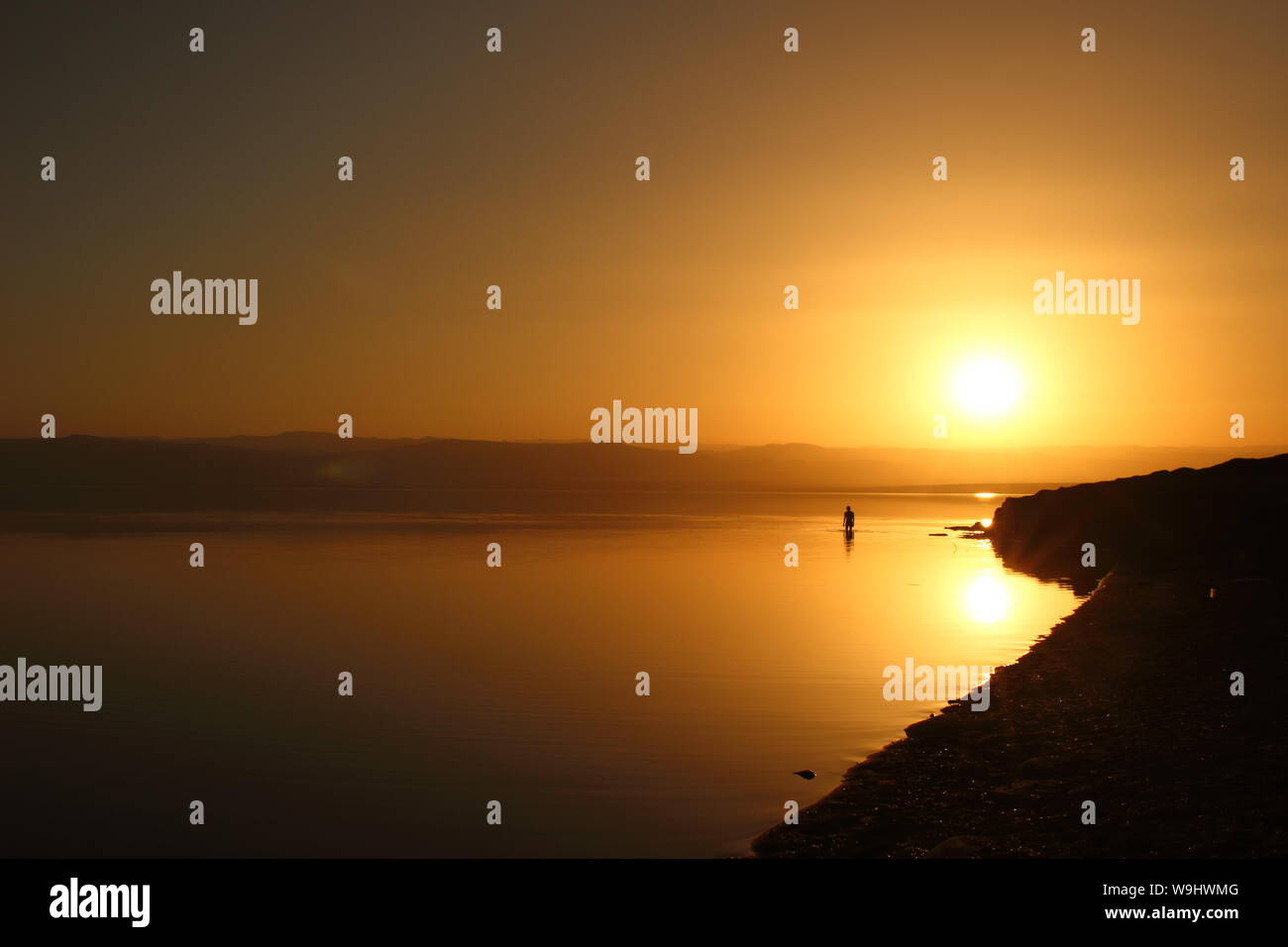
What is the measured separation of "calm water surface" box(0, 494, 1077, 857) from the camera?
1309cm

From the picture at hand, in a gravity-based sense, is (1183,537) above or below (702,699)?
above

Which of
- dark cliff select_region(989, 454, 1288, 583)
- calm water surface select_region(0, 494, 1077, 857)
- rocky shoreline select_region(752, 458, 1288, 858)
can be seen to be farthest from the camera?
dark cliff select_region(989, 454, 1288, 583)

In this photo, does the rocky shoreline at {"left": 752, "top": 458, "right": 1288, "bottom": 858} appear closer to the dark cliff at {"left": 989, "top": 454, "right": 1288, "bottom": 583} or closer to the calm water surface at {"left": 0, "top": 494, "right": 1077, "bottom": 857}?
the calm water surface at {"left": 0, "top": 494, "right": 1077, "bottom": 857}

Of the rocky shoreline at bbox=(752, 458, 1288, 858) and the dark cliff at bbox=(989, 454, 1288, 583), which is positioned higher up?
the dark cliff at bbox=(989, 454, 1288, 583)

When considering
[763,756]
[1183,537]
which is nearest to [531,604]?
[763,756]

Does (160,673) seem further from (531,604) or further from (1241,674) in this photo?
(1241,674)

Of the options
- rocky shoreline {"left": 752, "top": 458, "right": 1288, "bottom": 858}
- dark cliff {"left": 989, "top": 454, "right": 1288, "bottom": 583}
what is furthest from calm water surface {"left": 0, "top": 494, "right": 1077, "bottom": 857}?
dark cliff {"left": 989, "top": 454, "right": 1288, "bottom": 583}

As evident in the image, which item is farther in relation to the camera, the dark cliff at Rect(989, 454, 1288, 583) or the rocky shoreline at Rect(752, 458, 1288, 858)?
the dark cliff at Rect(989, 454, 1288, 583)

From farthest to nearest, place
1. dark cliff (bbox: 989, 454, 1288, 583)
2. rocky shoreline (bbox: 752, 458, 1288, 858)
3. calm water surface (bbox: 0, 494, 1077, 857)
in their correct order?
dark cliff (bbox: 989, 454, 1288, 583) < calm water surface (bbox: 0, 494, 1077, 857) < rocky shoreline (bbox: 752, 458, 1288, 858)

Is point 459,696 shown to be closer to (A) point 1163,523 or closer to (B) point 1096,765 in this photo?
(B) point 1096,765

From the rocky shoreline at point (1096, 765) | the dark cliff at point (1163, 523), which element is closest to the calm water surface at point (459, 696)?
the rocky shoreline at point (1096, 765)

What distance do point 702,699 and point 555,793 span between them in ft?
20.6

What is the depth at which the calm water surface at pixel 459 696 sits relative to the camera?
42.9 ft

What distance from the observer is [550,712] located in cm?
1889
